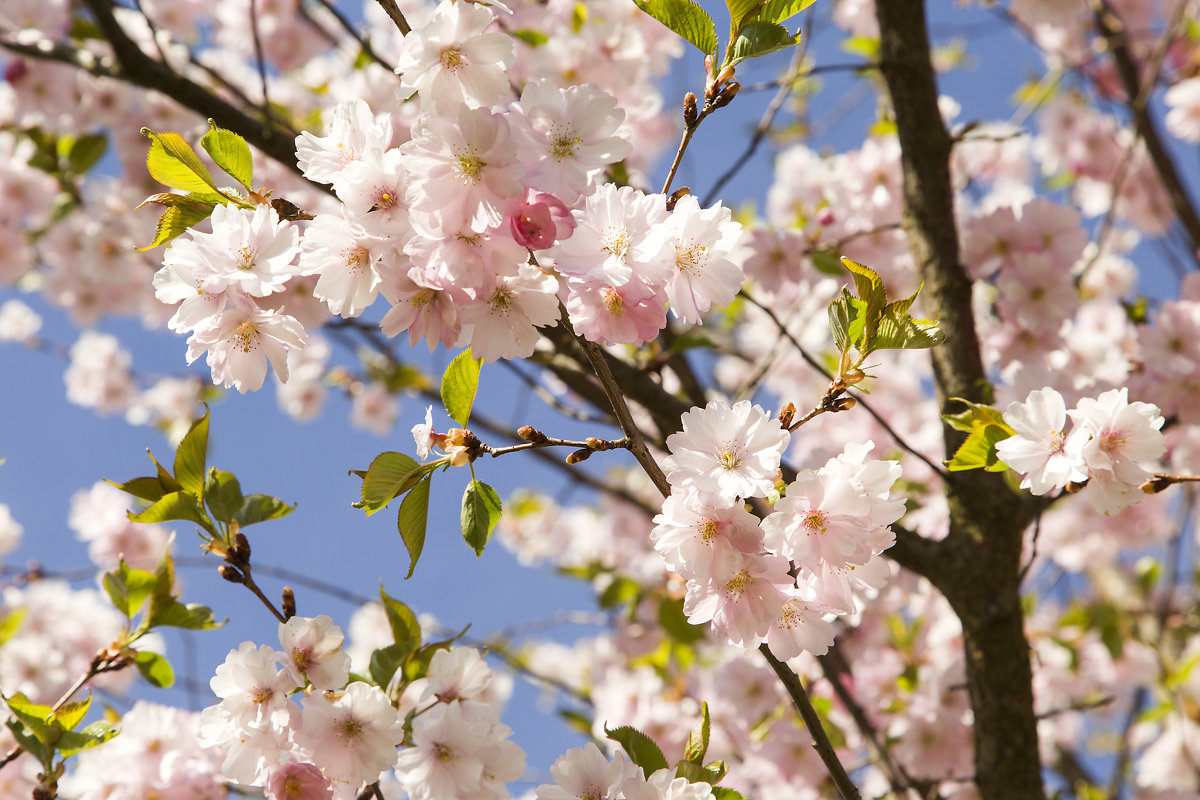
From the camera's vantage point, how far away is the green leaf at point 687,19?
1.07 meters

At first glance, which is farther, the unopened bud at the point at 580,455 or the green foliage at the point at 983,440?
the green foliage at the point at 983,440

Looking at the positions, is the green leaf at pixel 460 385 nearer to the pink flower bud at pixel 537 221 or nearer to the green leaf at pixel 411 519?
the green leaf at pixel 411 519

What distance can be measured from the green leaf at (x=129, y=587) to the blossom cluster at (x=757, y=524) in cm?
95

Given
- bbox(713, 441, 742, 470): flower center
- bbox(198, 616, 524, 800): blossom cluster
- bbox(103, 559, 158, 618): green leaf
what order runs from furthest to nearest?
bbox(103, 559, 158, 618): green leaf, bbox(198, 616, 524, 800): blossom cluster, bbox(713, 441, 742, 470): flower center

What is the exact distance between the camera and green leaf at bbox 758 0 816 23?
1098 millimetres

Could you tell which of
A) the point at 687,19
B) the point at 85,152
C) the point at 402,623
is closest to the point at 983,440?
the point at 687,19

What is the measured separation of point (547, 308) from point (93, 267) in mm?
3453

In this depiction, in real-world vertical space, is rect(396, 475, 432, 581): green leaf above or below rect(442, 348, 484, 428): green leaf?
below

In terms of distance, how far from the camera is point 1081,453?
3.85 ft

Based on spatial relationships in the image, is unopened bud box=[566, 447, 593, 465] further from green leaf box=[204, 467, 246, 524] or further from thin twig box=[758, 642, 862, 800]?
green leaf box=[204, 467, 246, 524]

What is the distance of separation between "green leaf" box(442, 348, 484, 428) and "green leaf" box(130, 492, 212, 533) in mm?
419

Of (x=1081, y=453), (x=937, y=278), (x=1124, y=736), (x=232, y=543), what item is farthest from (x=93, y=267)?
(x=1124, y=736)

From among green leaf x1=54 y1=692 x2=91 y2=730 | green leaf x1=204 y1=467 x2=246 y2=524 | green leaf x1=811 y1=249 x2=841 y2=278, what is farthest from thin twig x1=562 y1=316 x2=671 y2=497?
green leaf x1=811 y1=249 x2=841 y2=278

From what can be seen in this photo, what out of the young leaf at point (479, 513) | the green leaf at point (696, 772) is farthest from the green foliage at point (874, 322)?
the green leaf at point (696, 772)
